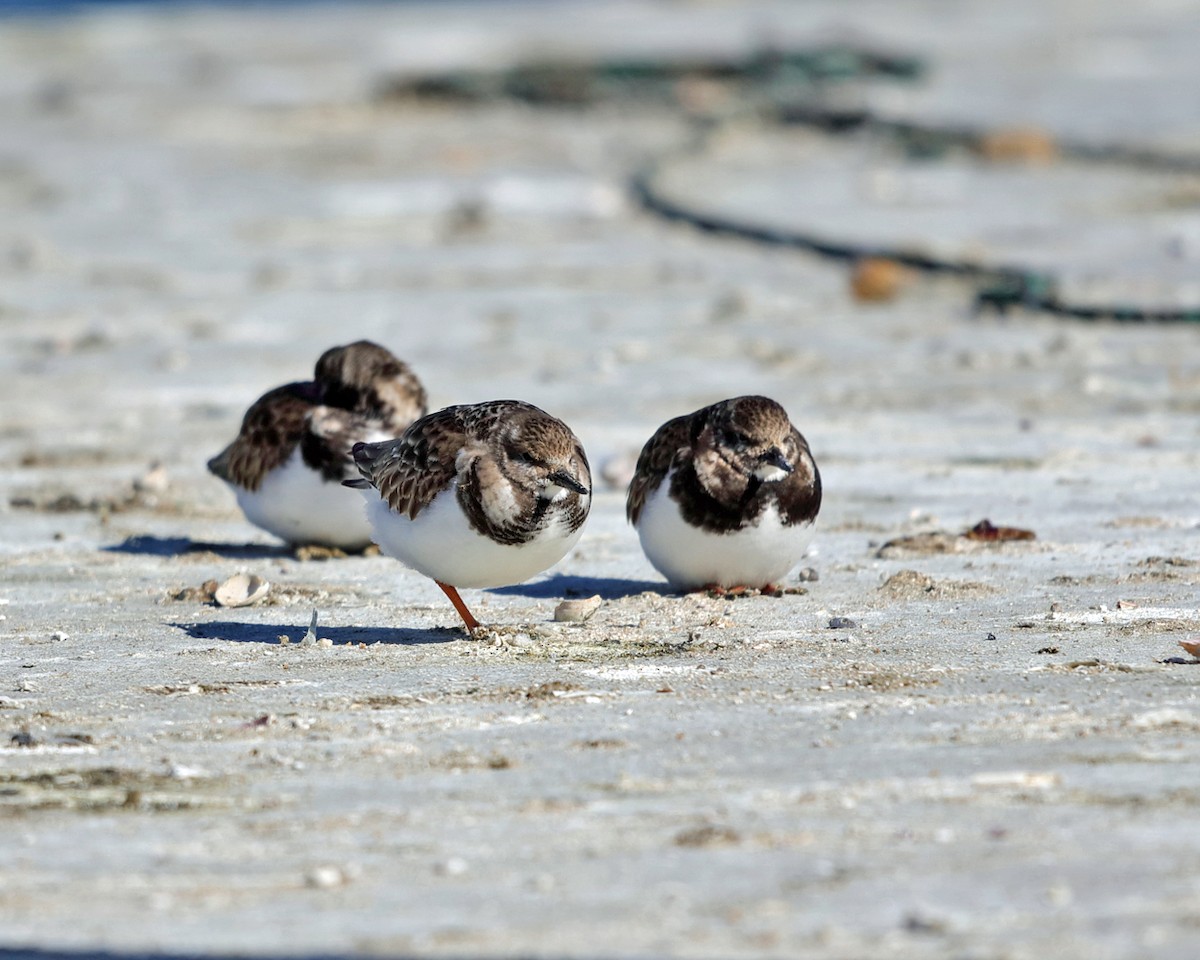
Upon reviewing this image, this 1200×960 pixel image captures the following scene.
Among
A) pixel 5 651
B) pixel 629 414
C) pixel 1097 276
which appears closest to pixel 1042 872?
pixel 5 651

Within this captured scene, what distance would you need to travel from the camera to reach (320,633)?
5781mm

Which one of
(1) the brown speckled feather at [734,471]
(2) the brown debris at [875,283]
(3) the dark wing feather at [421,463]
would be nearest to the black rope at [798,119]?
(2) the brown debris at [875,283]

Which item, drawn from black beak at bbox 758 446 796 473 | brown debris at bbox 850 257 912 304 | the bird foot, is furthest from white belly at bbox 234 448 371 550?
brown debris at bbox 850 257 912 304

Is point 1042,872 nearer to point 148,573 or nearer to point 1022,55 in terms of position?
point 148,573

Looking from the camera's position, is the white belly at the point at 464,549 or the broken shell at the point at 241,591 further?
the broken shell at the point at 241,591

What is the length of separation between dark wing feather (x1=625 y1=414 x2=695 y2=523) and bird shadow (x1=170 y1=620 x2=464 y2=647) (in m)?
0.74

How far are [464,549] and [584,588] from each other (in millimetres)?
1002

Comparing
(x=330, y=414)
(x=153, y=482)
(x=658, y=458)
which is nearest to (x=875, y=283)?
(x=153, y=482)

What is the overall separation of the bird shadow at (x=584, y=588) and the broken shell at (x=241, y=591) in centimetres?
73

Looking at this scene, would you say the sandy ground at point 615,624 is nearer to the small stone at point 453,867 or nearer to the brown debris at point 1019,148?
the small stone at point 453,867

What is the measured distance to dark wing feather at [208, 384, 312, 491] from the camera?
22.4 feet

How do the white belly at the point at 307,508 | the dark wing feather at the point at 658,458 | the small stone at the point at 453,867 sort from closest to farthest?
the small stone at the point at 453,867, the dark wing feather at the point at 658,458, the white belly at the point at 307,508

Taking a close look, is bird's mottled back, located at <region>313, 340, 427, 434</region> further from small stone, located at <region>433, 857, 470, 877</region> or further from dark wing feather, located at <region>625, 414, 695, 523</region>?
small stone, located at <region>433, 857, 470, 877</region>

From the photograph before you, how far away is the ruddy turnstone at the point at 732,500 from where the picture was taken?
5805 mm
